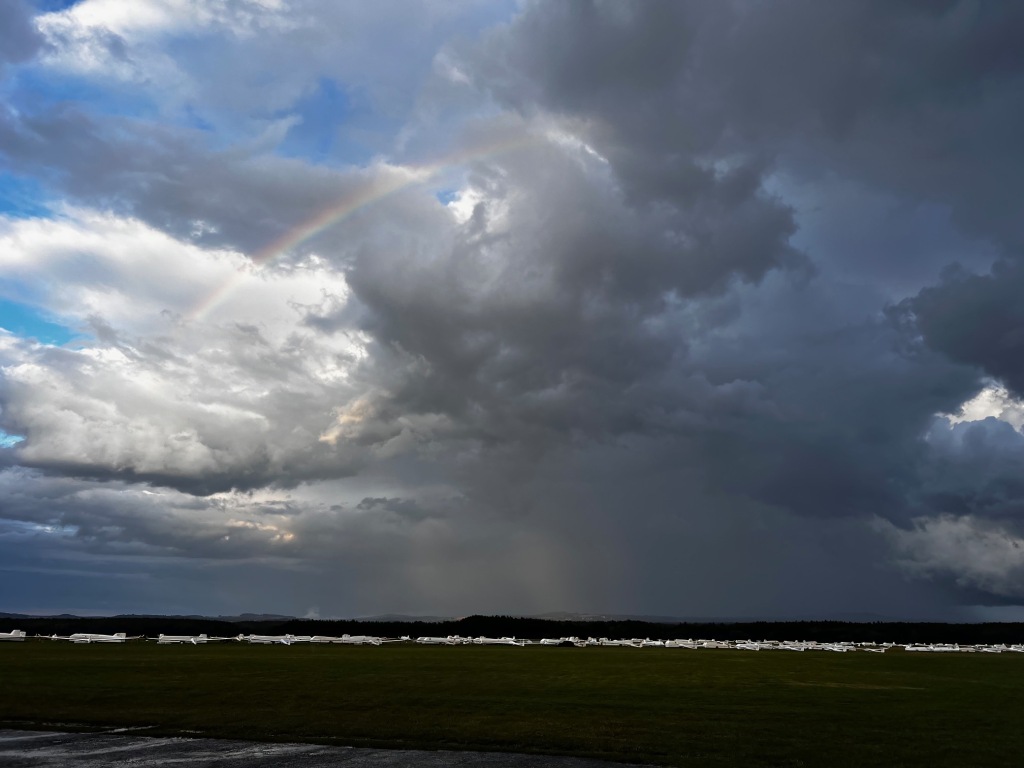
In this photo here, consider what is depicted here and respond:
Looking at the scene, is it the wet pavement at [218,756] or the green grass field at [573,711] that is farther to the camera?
the green grass field at [573,711]

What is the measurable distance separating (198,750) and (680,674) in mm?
37140

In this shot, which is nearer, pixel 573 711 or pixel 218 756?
pixel 218 756

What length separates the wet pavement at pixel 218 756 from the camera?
19000 millimetres

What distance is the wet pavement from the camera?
19.0m

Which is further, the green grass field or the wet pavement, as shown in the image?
the green grass field

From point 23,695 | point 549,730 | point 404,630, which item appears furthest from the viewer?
point 404,630

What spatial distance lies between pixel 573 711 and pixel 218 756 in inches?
570

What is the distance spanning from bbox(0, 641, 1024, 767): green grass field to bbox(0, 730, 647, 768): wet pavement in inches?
50.6

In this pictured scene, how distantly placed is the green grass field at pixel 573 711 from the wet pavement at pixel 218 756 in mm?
1285

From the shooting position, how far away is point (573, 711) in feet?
98.9

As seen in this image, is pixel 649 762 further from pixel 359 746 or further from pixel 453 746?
pixel 359 746

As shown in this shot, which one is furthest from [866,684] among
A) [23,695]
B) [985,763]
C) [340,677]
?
[23,695]

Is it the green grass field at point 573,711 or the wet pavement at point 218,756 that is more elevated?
the wet pavement at point 218,756

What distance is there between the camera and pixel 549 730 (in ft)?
82.0
